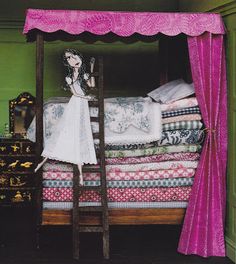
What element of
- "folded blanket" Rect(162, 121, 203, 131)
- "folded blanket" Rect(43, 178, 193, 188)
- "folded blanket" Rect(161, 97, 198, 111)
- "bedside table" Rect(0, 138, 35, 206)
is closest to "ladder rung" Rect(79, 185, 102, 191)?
"folded blanket" Rect(43, 178, 193, 188)

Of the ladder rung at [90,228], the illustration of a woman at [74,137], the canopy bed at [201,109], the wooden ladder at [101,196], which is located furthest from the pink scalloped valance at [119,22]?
the ladder rung at [90,228]

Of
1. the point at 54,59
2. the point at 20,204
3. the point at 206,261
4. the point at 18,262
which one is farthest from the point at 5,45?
the point at 206,261

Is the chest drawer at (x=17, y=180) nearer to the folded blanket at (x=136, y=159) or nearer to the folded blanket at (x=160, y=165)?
the folded blanket at (x=136, y=159)

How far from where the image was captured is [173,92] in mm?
5684

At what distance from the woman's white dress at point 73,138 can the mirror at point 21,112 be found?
2.24 metres

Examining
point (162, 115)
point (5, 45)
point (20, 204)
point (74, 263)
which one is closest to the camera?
point (74, 263)

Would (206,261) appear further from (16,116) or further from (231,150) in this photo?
(16,116)

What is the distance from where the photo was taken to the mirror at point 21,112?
7.41 metres

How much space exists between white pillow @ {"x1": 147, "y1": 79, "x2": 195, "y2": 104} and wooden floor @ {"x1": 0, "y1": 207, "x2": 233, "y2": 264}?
4.70ft

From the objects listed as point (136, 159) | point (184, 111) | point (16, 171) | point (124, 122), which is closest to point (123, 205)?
point (136, 159)

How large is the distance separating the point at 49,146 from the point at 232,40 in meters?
1.88

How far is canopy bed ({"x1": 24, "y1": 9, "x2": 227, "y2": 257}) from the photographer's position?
5098 mm

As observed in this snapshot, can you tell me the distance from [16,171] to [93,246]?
1864 millimetres

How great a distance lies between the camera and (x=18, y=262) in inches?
204
